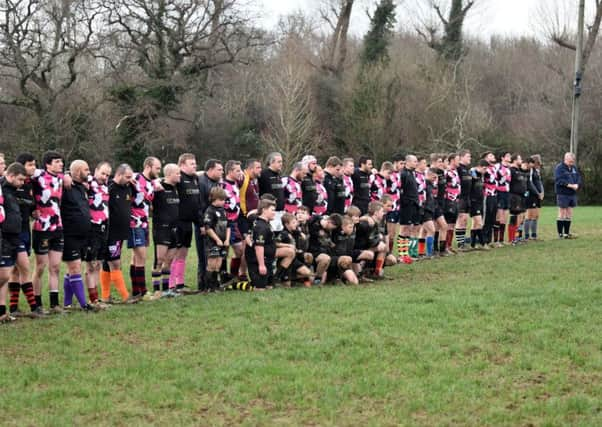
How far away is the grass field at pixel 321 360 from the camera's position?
5723 millimetres

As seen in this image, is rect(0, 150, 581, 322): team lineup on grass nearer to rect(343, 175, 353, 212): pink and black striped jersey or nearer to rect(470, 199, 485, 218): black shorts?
rect(343, 175, 353, 212): pink and black striped jersey

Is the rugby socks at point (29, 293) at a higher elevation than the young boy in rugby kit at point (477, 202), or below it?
below

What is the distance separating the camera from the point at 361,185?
1491 cm

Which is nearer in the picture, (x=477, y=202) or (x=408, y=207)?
(x=408, y=207)

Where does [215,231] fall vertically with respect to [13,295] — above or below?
above

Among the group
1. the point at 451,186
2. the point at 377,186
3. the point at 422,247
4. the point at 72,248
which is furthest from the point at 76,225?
the point at 451,186

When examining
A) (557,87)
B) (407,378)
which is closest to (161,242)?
(407,378)

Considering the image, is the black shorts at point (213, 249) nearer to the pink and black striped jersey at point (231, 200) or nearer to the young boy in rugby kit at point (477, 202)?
the pink and black striped jersey at point (231, 200)

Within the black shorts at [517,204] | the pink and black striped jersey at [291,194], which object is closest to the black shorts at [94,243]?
the pink and black striped jersey at [291,194]

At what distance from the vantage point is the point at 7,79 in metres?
37.5

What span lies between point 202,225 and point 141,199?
103cm

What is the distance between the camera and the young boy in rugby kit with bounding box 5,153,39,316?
30.3 ft

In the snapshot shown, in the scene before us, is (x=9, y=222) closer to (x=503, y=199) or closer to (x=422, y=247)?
(x=422, y=247)

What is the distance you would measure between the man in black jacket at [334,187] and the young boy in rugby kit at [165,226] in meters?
3.59
